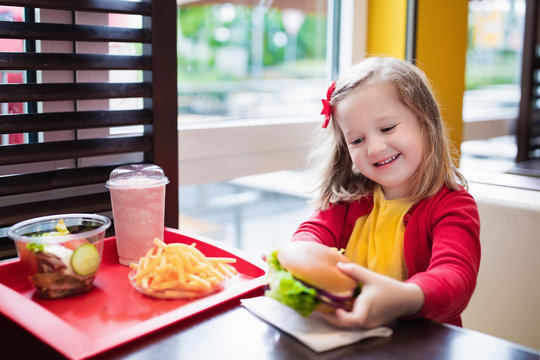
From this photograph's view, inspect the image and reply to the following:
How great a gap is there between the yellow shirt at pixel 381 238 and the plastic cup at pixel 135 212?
0.46 meters

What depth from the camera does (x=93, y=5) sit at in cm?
125

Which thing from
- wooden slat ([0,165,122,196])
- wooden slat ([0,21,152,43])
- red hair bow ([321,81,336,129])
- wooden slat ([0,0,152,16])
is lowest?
wooden slat ([0,165,122,196])

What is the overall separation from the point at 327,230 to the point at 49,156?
0.65 meters

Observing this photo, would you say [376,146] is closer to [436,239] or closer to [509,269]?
[436,239]

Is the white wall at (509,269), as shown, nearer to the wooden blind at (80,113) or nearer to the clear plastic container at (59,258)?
the wooden blind at (80,113)

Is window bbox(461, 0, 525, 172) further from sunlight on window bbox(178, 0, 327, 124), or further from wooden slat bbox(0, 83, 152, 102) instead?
wooden slat bbox(0, 83, 152, 102)

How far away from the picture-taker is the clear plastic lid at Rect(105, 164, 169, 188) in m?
1.18

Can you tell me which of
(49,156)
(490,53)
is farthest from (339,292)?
(490,53)

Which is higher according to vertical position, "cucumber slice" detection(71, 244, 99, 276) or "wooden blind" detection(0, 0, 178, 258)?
"wooden blind" detection(0, 0, 178, 258)

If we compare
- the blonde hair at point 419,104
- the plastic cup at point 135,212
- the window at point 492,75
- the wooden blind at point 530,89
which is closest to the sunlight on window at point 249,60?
the plastic cup at point 135,212

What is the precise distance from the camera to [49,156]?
124 centimetres

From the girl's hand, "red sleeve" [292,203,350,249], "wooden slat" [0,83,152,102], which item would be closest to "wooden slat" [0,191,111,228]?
"wooden slat" [0,83,152,102]

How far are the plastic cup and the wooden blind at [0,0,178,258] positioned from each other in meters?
0.16

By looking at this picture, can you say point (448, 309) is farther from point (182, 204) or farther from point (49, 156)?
point (182, 204)
